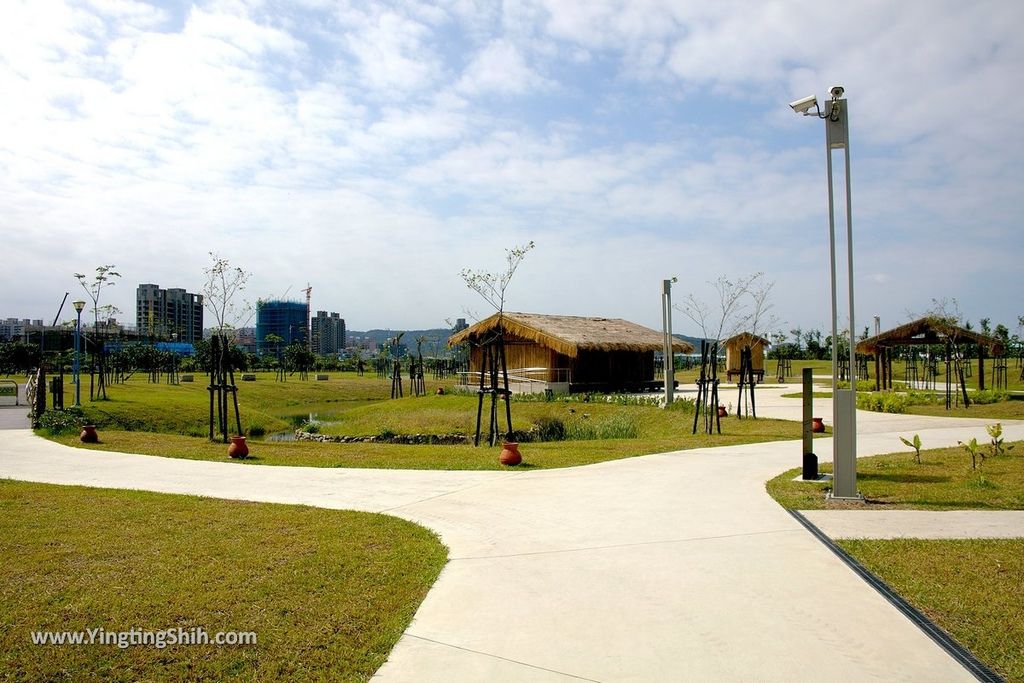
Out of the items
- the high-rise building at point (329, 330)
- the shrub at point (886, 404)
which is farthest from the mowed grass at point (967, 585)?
the high-rise building at point (329, 330)

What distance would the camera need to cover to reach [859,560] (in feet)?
18.8

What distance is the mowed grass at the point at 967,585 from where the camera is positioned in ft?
13.6

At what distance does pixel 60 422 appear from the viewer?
16.5m

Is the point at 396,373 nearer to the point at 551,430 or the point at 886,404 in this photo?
the point at 551,430

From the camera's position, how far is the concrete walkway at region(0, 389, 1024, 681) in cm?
390

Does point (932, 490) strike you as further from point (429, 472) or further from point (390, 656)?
point (390, 656)

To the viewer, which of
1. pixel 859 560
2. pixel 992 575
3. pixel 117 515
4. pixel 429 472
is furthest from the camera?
pixel 429 472

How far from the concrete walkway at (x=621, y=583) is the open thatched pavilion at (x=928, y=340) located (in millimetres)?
20451

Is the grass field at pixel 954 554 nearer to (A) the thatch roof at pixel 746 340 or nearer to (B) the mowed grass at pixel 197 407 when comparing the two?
(B) the mowed grass at pixel 197 407

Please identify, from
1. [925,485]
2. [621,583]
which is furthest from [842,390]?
[621,583]

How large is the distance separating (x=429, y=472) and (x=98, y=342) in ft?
70.8

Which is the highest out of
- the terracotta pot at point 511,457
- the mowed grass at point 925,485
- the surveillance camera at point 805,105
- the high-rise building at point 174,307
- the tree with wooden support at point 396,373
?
the high-rise building at point 174,307

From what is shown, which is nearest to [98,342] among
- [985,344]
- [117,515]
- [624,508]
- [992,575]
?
[117,515]

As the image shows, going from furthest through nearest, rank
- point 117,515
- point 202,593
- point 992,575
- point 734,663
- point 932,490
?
point 932,490 < point 117,515 < point 992,575 < point 202,593 < point 734,663
